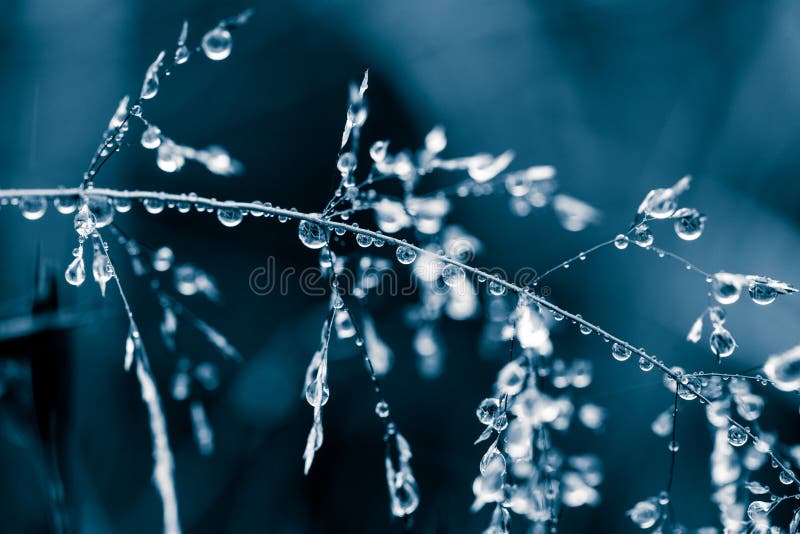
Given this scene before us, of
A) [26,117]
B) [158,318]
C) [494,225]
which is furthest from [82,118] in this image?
[494,225]

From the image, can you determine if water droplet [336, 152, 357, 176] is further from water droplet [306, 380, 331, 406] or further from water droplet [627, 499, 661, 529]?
water droplet [627, 499, 661, 529]

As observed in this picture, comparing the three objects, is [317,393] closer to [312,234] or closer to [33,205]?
[312,234]

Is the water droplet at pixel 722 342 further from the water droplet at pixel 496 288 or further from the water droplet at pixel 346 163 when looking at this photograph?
the water droplet at pixel 346 163

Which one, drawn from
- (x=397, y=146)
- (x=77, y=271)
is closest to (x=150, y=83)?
(x=77, y=271)

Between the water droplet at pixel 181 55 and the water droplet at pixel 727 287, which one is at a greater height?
the water droplet at pixel 181 55

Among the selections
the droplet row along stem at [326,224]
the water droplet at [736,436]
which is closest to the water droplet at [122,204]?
the droplet row along stem at [326,224]

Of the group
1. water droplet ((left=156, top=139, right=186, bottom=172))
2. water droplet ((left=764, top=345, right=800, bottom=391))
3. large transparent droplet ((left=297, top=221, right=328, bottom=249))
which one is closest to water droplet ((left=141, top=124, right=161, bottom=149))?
water droplet ((left=156, top=139, right=186, bottom=172))
